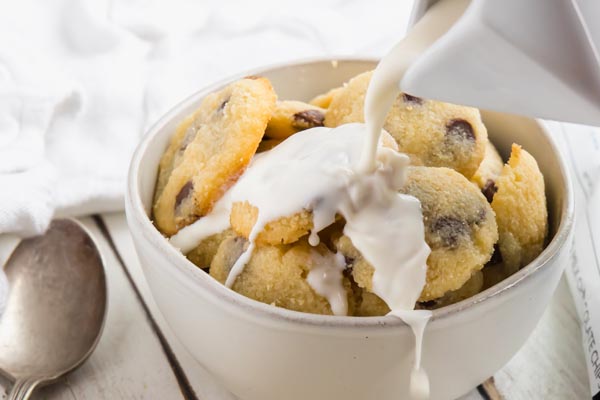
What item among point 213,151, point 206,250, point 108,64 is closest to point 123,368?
point 206,250

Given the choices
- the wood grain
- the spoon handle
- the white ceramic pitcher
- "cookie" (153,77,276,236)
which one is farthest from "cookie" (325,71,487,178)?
the spoon handle

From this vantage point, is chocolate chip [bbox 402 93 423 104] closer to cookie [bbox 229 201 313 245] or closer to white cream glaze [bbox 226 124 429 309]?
white cream glaze [bbox 226 124 429 309]

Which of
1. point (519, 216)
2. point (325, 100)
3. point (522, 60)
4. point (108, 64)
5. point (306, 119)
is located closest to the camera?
point (522, 60)

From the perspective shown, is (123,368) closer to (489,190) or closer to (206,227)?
(206,227)

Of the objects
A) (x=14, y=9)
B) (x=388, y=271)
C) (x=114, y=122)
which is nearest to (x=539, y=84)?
(x=388, y=271)

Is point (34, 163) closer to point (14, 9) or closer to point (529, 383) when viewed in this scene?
point (14, 9)

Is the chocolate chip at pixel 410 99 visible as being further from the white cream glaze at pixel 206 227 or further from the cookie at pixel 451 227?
the white cream glaze at pixel 206 227

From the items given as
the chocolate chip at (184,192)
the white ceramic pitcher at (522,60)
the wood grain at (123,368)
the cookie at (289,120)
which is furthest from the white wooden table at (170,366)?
the white ceramic pitcher at (522,60)
